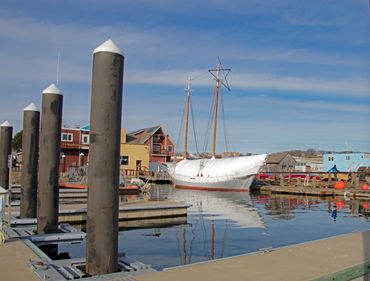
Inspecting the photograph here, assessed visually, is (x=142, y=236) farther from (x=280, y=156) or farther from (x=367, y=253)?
(x=280, y=156)

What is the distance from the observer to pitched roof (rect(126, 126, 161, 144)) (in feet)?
223

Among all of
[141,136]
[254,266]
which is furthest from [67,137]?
[254,266]

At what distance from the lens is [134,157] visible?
62.6 metres

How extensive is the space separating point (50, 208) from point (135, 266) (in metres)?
3.86

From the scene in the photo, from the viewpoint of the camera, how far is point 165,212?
18141 mm

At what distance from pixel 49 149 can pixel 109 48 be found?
13.2ft

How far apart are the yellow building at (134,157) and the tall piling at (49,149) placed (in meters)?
50.6

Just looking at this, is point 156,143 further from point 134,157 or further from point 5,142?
point 5,142

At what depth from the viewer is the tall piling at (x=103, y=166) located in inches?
268

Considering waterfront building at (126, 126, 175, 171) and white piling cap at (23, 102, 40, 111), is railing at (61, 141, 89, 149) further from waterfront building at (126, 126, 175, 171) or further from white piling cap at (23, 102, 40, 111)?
white piling cap at (23, 102, 40, 111)

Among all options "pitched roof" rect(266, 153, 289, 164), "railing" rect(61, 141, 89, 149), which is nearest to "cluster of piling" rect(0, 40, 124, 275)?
"railing" rect(61, 141, 89, 149)

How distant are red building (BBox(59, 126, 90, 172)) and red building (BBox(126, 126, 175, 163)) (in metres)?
14.4

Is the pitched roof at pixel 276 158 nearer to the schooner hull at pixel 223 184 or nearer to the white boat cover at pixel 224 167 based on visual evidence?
the white boat cover at pixel 224 167

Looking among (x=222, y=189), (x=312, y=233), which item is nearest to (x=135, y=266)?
(x=312, y=233)
